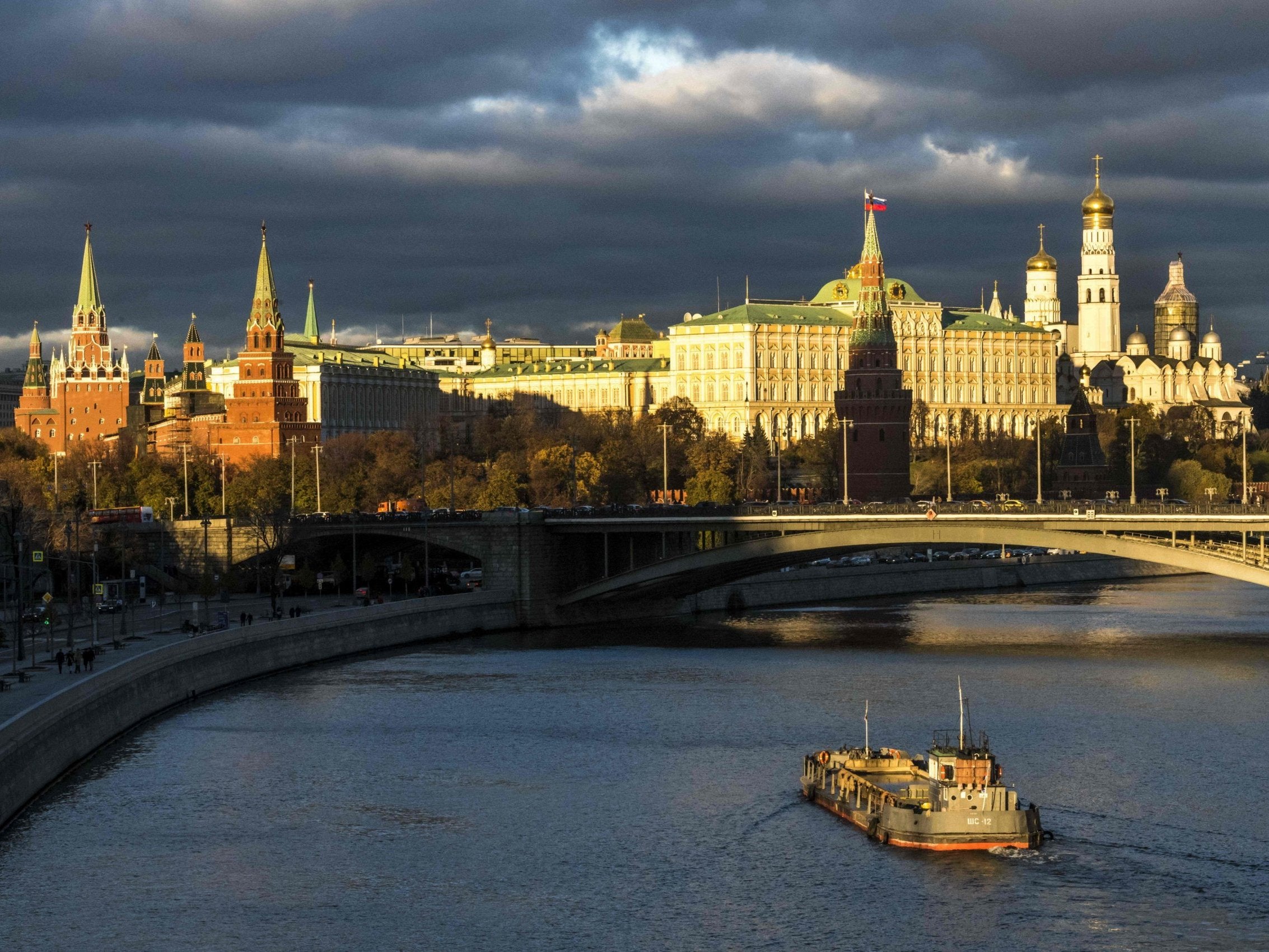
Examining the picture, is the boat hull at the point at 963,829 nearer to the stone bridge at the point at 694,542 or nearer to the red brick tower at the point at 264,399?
the stone bridge at the point at 694,542

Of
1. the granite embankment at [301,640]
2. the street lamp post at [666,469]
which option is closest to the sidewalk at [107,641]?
the granite embankment at [301,640]

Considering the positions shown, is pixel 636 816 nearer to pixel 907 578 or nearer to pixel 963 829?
pixel 963 829

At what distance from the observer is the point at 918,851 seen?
153 feet

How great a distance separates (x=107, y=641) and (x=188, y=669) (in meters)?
4.26

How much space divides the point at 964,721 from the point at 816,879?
691 inches

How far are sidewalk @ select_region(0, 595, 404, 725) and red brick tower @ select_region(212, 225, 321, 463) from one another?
65450 millimetres

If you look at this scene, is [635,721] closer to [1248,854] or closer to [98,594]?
[1248,854]

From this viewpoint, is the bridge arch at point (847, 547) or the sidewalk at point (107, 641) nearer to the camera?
the sidewalk at point (107, 641)

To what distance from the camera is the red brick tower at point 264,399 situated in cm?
16462

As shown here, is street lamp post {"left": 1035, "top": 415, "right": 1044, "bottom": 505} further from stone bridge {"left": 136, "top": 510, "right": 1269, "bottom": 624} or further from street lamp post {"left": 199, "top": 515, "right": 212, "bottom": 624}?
street lamp post {"left": 199, "top": 515, "right": 212, "bottom": 624}

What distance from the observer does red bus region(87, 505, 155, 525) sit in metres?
110

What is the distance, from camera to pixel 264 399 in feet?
545

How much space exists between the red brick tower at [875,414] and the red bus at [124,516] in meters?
48.2

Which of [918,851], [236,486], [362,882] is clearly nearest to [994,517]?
[918,851]
